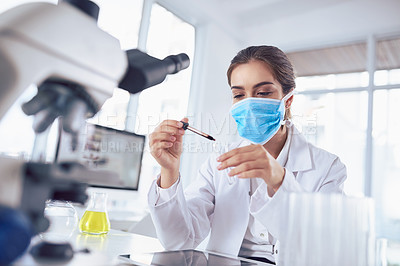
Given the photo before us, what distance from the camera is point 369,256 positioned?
1.76ft

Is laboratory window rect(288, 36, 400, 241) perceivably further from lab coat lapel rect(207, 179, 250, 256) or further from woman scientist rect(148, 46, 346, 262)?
lab coat lapel rect(207, 179, 250, 256)

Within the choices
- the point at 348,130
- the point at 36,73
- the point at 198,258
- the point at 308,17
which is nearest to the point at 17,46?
the point at 36,73

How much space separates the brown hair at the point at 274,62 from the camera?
4.64 ft

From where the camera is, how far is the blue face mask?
4.53 ft

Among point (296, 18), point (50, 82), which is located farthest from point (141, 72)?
point (296, 18)

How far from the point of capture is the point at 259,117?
1.40m

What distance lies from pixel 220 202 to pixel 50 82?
988 mm

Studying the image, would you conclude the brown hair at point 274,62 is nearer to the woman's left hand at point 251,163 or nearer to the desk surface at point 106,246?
the woman's left hand at point 251,163

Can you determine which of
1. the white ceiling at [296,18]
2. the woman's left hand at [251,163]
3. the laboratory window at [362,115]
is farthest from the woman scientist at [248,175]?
the white ceiling at [296,18]

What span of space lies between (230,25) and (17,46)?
4284 millimetres

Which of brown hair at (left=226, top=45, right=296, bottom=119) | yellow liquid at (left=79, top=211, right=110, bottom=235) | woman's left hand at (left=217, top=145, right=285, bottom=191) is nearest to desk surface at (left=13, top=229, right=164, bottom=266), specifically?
yellow liquid at (left=79, top=211, right=110, bottom=235)

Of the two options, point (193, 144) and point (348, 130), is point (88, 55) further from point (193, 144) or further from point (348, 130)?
point (348, 130)

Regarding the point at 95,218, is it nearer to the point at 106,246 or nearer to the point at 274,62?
the point at 106,246

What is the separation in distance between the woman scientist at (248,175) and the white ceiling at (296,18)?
261 centimetres
